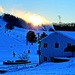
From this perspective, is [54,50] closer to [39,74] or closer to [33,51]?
[39,74]

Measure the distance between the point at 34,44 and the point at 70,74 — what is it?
3734 inches

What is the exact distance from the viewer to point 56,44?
207 ft

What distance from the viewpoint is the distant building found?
61938mm

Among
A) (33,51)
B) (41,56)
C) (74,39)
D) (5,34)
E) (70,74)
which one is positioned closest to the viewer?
(70,74)

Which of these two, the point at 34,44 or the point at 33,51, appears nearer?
the point at 33,51

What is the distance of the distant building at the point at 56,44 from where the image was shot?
203 ft

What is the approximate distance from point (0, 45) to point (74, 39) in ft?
232

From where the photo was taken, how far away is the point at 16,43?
130 metres

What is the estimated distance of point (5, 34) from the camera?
150000 millimetres

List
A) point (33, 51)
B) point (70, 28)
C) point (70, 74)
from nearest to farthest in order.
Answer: point (70, 74), point (70, 28), point (33, 51)

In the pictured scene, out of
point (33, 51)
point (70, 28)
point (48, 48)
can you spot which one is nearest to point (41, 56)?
point (48, 48)

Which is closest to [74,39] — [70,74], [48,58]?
[48,58]

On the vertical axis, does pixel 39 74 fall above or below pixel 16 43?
below

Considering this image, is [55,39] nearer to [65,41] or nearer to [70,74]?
[65,41]
